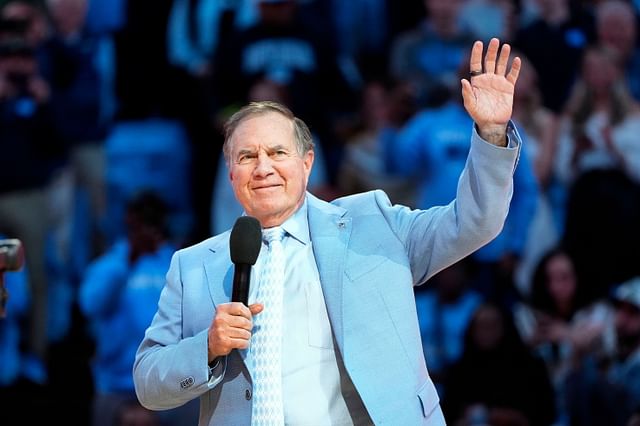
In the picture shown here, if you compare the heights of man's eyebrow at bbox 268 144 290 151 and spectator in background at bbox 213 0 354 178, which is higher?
spectator in background at bbox 213 0 354 178

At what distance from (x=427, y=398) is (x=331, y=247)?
1.50ft

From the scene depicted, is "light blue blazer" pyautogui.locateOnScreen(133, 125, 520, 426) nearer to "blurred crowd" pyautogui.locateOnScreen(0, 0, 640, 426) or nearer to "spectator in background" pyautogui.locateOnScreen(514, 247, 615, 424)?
"blurred crowd" pyautogui.locateOnScreen(0, 0, 640, 426)

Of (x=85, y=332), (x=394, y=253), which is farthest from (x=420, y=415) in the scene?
(x=85, y=332)

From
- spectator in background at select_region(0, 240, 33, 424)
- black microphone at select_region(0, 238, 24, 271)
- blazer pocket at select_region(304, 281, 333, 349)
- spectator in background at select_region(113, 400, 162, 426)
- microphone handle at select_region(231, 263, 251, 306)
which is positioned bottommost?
spectator in background at select_region(113, 400, 162, 426)

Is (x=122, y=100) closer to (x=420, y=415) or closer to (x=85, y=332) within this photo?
(x=85, y=332)

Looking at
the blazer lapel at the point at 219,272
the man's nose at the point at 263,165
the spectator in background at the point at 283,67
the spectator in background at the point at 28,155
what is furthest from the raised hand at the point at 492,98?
the spectator in background at the point at 28,155

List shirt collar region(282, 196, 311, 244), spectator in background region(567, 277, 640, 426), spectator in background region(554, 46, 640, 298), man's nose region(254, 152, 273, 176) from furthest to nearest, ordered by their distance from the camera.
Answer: spectator in background region(554, 46, 640, 298) → spectator in background region(567, 277, 640, 426) → shirt collar region(282, 196, 311, 244) → man's nose region(254, 152, 273, 176)

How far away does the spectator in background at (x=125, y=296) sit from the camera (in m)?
7.24

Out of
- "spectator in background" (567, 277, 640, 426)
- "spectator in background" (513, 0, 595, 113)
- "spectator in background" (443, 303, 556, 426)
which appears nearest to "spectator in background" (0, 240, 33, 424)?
"spectator in background" (443, 303, 556, 426)

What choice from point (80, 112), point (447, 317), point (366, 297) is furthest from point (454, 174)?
point (366, 297)

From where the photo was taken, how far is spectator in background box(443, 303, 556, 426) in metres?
6.87

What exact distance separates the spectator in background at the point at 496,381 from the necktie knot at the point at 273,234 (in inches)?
140

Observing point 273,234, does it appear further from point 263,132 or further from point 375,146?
point 375,146

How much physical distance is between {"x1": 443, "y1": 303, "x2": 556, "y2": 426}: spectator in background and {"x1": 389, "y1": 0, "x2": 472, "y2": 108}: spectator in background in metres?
1.63
